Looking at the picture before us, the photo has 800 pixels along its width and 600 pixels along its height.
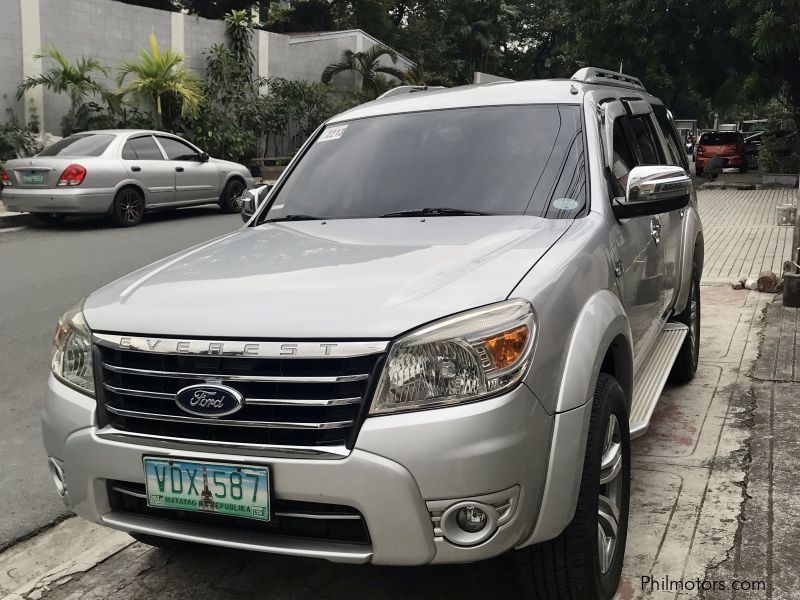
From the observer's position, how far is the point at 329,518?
235 cm

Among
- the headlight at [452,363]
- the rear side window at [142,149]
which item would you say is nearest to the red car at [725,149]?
the rear side window at [142,149]

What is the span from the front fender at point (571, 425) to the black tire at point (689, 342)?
2.61m

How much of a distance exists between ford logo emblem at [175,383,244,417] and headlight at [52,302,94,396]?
0.38m

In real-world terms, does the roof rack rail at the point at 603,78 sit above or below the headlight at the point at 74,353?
above

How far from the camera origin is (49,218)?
13086 millimetres

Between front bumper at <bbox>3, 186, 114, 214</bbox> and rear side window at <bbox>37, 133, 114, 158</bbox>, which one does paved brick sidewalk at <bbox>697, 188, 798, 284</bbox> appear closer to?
front bumper at <bbox>3, 186, 114, 214</bbox>

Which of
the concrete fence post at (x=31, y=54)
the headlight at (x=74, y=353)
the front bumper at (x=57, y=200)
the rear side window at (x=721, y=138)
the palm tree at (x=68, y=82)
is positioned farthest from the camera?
the rear side window at (x=721, y=138)

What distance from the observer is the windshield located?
3512 mm

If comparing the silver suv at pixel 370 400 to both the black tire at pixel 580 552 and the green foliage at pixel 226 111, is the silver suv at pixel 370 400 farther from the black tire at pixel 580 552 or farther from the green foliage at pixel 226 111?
the green foliage at pixel 226 111

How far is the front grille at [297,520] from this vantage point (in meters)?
2.35

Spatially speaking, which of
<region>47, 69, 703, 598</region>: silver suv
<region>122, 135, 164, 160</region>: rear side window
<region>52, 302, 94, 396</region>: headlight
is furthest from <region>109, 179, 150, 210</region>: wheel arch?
<region>52, 302, 94, 396</region>: headlight

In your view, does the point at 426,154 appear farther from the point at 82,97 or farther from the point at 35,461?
the point at 82,97

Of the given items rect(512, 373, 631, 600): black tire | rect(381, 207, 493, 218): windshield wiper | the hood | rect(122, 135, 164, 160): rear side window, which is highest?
rect(381, 207, 493, 218): windshield wiper

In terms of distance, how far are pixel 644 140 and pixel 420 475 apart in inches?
122
